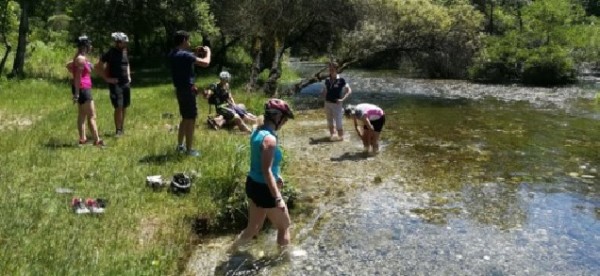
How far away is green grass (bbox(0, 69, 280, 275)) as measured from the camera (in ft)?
21.6

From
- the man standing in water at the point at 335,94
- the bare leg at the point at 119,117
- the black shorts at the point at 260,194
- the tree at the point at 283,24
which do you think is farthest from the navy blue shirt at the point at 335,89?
the tree at the point at 283,24

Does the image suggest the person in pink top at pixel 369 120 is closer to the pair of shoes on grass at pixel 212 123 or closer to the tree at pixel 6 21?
the pair of shoes on grass at pixel 212 123

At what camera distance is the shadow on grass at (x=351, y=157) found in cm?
1430

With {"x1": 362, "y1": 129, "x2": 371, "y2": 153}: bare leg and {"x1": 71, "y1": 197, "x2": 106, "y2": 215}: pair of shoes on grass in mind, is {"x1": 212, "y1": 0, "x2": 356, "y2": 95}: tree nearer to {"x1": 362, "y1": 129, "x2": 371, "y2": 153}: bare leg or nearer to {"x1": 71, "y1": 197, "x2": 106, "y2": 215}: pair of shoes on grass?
{"x1": 362, "y1": 129, "x2": 371, "y2": 153}: bare leg

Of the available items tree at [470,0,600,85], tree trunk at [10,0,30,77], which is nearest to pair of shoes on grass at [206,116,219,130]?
tree trunk at [10,0,30,77]

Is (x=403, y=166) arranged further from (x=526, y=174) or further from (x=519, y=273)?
(x=519, y=273)

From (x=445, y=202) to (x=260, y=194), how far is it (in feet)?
15.7

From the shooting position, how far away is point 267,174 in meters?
6.88

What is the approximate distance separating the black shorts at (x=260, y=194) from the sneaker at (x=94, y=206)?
2.54 meters

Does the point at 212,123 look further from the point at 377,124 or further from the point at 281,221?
the point at 281,221

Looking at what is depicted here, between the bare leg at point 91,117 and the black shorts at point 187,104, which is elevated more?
the black shorts at point 187,104

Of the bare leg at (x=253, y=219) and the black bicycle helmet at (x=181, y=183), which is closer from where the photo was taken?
the bare leg at (x=253, y=219)

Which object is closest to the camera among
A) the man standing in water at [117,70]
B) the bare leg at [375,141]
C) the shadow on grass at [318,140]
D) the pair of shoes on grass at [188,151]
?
the pair of shoes on grass at [188,151]

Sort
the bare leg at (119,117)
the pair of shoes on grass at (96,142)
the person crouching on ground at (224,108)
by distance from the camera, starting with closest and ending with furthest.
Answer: the pair of shoes on grass at (96,142) < the bare leg at (119,117) < the person crouching on ground at (224,108)
